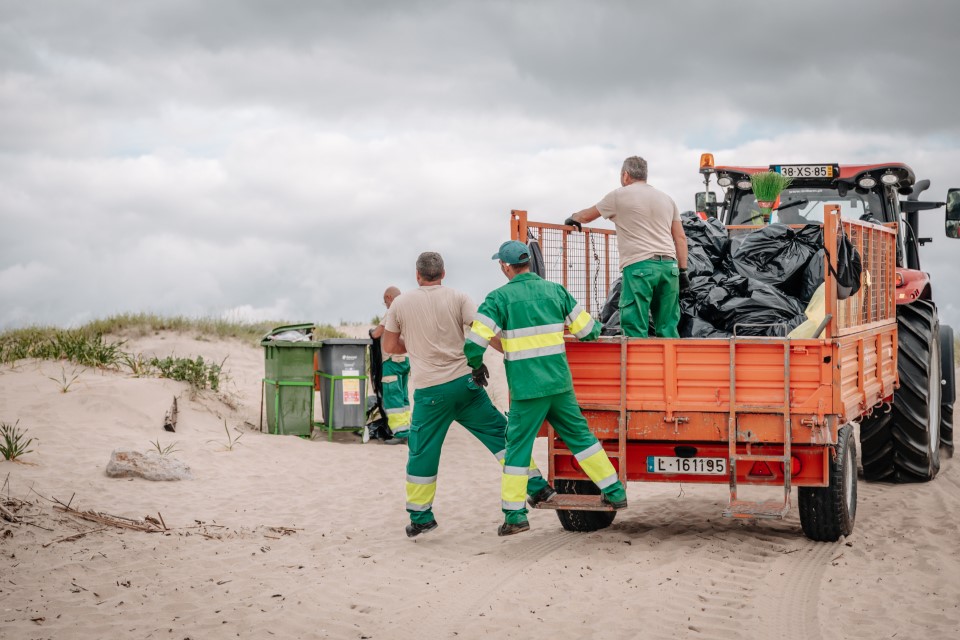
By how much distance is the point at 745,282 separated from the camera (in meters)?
7.92

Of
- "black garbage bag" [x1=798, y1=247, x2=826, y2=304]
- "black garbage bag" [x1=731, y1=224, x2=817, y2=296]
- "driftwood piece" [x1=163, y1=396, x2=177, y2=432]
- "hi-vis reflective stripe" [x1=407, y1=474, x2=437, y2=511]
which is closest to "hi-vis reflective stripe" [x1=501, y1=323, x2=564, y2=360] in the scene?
"hi-vis reflective stripe" [x1=407, y1=474, x2=437, y2=511]

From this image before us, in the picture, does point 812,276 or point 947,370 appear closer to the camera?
point 812,276

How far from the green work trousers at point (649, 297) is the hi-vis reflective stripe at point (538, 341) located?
0.83 meters

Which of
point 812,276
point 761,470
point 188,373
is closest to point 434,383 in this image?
point 761,470

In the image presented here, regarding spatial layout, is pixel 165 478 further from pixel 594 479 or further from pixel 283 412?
pixel 594 479

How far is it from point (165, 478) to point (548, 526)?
394 cm

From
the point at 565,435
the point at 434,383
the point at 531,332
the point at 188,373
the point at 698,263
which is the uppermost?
the point at 698,263

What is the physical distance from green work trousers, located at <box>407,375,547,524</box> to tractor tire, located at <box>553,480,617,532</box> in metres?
0.34

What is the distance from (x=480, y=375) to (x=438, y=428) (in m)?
0.59

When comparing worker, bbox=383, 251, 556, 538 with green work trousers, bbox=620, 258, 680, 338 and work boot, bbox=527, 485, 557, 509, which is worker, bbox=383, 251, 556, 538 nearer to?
work boot, bbox=527, 485, 557, 509

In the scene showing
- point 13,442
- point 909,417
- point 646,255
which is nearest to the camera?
point 646,255

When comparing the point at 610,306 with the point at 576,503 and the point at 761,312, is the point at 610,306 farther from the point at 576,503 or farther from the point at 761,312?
the point at 576,503

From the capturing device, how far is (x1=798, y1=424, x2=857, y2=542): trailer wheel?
666 centimetres

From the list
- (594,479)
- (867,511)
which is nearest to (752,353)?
(594,479)
